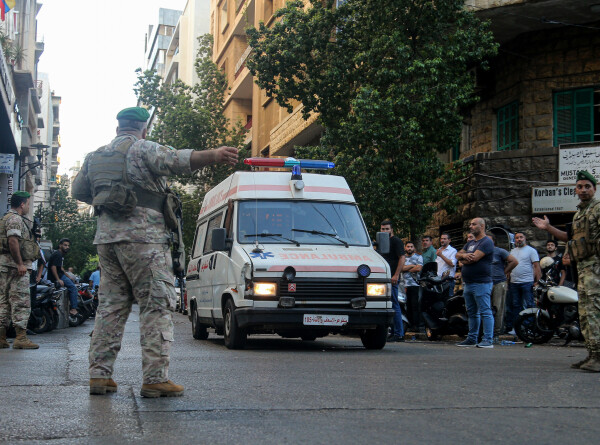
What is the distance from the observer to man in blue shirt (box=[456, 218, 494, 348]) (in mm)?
12141

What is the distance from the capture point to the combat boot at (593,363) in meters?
7.98

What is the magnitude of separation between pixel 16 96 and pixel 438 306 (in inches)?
1227

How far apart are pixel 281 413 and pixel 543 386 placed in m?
2.42

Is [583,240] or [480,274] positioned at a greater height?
[583,240]

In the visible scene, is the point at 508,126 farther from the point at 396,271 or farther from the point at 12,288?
the point at 12,288

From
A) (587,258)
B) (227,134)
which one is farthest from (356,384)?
(227,134)

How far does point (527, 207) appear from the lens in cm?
1956

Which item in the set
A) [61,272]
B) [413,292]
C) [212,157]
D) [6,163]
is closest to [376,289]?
[413,292]

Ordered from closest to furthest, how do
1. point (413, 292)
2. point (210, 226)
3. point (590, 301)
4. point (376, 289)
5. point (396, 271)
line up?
point (590, 301), point (376, 289), point (396, 271), point (210, 226), point (413, 292)

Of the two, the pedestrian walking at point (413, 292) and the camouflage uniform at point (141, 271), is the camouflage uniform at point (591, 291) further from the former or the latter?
the pedestrian walking at point (413, 292)

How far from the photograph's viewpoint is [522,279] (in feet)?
49.8

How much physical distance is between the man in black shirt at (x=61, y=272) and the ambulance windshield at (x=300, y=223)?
7.40 metres

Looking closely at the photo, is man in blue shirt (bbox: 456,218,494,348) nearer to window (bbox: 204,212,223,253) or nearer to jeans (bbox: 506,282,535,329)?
jeans (bbox: 506,282,535,329)

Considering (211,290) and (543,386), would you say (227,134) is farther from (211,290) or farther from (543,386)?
(543,386)
